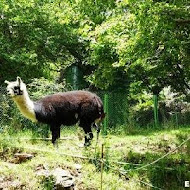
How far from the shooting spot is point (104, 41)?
471 inches

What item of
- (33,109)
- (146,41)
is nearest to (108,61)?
(146,41)

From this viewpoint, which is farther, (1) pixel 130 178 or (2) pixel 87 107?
(2) pixel 87 107

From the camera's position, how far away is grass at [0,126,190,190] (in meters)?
7.64

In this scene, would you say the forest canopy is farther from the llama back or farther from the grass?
the grass

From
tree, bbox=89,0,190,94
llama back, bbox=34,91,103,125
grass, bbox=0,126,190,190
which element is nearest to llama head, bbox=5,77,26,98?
llama back, bbox=34,91,103,125

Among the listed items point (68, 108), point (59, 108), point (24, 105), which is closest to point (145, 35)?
point (68, 108)

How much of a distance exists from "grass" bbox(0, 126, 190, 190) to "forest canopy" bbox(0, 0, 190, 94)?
9.51ft

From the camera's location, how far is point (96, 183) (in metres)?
7.87

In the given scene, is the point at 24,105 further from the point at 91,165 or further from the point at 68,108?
the point at 91,165

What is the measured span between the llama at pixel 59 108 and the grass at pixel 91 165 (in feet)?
1.79

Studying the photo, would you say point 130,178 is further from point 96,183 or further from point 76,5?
point 76,5

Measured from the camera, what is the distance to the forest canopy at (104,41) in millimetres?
10023

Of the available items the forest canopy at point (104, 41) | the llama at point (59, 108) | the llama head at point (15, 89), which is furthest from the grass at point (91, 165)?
the forest canopy at point (104, 41)

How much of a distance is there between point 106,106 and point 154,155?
5.10 metres
